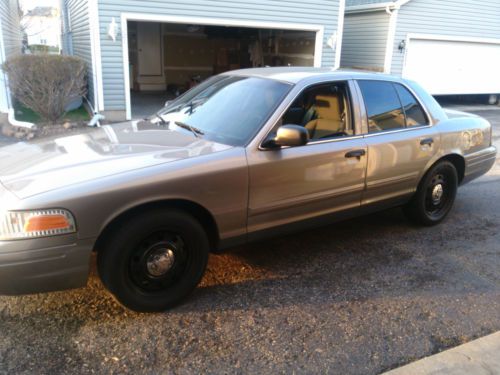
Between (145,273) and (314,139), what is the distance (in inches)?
67.2

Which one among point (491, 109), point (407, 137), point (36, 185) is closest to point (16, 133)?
point (36, 185)

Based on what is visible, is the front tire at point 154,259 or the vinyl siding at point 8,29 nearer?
the front tire at point 154,259

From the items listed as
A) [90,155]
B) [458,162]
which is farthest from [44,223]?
[458,162]

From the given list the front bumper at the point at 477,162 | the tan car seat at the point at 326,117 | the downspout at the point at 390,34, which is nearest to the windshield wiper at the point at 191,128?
the tan car seat at the point at 326,117

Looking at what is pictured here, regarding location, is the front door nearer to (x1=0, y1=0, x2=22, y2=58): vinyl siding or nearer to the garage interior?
(x1=0, y1=0, x2=22, y2=58): vinyl siding

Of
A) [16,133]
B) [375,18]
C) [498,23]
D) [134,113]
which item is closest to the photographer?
[16,133]

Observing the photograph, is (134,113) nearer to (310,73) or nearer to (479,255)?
(310,73)

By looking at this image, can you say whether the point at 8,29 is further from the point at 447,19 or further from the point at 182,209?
the point at 447,19

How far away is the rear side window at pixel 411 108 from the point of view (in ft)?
14.5

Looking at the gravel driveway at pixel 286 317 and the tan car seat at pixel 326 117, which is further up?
the tan car seat at pixel 326 117

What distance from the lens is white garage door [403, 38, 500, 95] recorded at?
14.9 metres

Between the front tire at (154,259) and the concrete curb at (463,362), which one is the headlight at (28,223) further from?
the concrete curb at (463,362)

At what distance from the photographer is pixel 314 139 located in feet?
12.2

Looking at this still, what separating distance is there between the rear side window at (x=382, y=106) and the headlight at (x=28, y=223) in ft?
8.91
